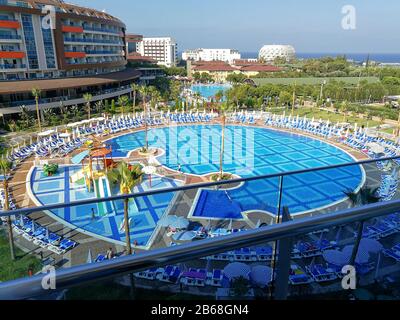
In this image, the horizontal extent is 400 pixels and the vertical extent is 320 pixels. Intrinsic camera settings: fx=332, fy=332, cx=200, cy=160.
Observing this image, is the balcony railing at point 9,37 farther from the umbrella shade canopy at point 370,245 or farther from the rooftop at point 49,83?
the umbrella shade canopy at point 370,245

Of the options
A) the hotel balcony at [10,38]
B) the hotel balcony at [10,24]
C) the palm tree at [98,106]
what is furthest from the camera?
the palm tree at [98,106]

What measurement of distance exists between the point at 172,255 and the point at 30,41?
4166cm

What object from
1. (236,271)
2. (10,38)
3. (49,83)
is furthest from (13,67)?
(236,271)

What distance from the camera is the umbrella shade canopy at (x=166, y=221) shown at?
3.41m

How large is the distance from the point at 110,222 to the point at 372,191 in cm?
334

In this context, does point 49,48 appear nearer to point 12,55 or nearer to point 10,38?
point 10,38

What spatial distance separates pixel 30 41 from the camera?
36.2 m

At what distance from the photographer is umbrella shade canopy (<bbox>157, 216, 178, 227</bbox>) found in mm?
3407

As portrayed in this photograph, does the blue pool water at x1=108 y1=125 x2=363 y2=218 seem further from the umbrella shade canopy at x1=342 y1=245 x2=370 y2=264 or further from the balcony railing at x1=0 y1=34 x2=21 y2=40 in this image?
the umbrella shade canopy at x1=342 y1=245 x2=370 y2=264

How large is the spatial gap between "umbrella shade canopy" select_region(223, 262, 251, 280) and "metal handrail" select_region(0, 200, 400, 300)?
0.55m

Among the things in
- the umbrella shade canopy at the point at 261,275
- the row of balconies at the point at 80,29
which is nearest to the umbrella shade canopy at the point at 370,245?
the umbrella shade canopy at the point at 261,275

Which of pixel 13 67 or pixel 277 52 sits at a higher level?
pixel 277 52

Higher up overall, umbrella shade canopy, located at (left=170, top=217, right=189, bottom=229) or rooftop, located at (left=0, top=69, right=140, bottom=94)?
umbrella shade canopy, located at (left=170, top=217, right=189, bottom=229)

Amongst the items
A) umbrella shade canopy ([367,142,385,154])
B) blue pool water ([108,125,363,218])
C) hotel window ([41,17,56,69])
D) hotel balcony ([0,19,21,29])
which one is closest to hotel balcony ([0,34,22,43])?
hotel balcony ([0,19,21,29])
